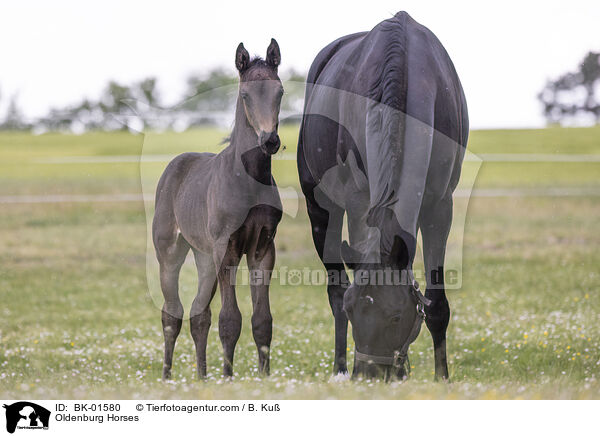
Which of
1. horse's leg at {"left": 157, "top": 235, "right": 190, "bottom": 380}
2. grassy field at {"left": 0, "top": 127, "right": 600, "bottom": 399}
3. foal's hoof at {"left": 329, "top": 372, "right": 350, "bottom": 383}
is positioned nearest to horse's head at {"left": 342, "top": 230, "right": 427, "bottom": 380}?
grassy field at {"left": 0, "top": 127, "right": 600, "bottom": 399}

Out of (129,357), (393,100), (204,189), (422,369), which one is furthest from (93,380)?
(393,100)

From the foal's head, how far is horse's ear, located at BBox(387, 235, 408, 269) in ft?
3.78

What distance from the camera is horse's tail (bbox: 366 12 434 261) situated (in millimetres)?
4496

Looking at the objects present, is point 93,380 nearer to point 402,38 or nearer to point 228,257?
point 228,257

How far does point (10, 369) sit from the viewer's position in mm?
7070

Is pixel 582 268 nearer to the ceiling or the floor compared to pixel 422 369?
nearer to the ceiling

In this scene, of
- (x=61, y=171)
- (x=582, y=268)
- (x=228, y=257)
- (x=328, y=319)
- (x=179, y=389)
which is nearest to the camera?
(x=179, y=389)

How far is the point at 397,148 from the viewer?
459 cm

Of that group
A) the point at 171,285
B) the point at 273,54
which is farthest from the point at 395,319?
the point at 171,285

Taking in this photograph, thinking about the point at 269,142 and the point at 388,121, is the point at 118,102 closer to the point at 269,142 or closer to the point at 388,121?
the point at 269,142

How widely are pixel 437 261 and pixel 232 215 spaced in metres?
1.69

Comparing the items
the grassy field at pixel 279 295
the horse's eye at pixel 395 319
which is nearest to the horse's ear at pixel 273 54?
the grassy field at pixel 279 295

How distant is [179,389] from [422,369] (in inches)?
103

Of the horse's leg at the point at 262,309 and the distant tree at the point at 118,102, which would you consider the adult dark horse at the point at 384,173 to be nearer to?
the horse's leg at the point at 262,309
